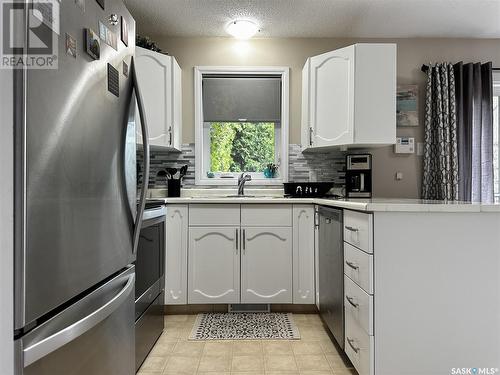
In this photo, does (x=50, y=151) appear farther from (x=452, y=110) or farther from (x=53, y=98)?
(x=452, y=110)

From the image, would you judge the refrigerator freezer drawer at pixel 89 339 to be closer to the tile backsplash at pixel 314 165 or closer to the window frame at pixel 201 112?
the window frame at pixel 201 112

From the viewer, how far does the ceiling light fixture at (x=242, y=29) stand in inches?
114

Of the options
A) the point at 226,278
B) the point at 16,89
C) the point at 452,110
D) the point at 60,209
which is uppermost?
the point at 452,110

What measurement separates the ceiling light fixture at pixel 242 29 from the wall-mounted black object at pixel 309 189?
1.37 meters

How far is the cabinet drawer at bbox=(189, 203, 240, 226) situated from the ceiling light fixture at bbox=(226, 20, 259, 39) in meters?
1.53

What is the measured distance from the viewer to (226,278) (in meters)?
2.63

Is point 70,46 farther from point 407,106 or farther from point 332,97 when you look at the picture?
point 407,106

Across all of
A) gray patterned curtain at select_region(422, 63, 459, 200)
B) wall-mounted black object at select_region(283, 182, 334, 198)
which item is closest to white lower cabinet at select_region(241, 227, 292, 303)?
wall-mounted black object at select_region(283, 182, 334, 198)

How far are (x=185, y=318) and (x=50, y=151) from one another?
6.92 ft

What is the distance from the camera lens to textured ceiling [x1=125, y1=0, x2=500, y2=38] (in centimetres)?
264

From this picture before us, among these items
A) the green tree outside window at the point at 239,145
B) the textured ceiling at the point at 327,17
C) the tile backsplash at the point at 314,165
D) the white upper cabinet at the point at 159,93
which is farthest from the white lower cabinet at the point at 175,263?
the textured ceiling at the point at 327,17

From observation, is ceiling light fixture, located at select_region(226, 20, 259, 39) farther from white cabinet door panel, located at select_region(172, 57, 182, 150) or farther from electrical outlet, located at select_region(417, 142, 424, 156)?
electrical outlet, located at select_region(417, 142, 424, 156)

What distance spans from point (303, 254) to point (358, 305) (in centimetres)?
103

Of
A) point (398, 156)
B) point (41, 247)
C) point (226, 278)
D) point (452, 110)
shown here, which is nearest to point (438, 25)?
point (452, 110)
